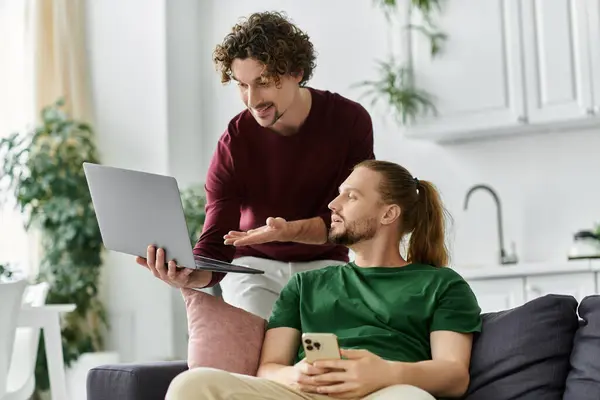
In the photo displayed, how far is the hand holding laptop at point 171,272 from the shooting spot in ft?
7.85

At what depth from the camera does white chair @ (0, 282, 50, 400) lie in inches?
140

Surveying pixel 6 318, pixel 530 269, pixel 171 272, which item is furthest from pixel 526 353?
pixel 530 269

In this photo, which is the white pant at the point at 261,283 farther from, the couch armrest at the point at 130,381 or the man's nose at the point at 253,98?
the man's nose at the point at 253,98

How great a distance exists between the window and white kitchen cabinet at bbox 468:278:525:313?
96.3 inches

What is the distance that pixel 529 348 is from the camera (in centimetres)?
228

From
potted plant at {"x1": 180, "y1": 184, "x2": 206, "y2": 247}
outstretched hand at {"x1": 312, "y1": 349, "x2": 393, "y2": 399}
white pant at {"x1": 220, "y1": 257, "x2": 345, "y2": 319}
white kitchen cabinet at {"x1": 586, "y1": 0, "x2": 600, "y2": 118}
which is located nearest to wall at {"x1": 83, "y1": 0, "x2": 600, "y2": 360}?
potted plant at {"x1": 180, "y1": 184, "x2": 206, "y2": 247}

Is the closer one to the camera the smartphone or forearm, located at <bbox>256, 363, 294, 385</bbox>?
the smartphone

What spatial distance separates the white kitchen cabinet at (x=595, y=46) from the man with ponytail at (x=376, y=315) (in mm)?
2121

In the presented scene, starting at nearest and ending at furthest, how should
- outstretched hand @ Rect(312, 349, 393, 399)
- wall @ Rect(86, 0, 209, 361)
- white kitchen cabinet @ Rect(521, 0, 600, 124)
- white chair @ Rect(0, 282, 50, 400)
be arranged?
outstretched hand @ Rect(312, 349, 393, 399), white chair @ Rect(0, 282, 50, 400), white kitchen cabinet @ Rect(521, 0, 600, 124), wall @ Rect(86, 0, 209, 361)

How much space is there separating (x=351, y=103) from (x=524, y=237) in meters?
2.29

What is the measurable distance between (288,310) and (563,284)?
2161 mm

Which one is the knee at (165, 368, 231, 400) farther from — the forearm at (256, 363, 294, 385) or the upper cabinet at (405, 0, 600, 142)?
the upper cabinet at (405, 0, 600, 142)

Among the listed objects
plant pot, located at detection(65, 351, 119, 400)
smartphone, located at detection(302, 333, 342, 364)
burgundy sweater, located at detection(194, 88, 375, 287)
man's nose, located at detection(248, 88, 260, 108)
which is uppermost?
man's nose, located at detection(248, 88, 260, 108)

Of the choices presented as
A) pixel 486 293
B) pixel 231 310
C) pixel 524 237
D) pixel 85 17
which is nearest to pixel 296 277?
pixel 231 310
